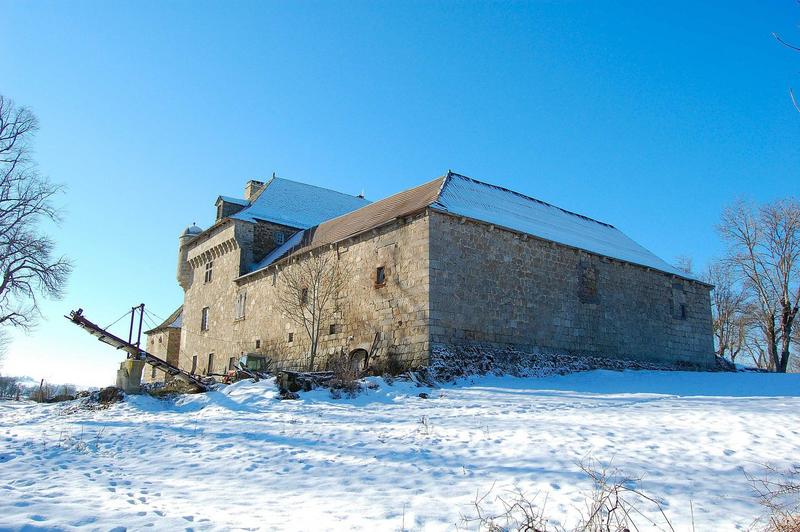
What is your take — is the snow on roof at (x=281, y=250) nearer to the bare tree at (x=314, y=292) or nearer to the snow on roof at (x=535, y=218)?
the bare tree at (x=314, y=292)

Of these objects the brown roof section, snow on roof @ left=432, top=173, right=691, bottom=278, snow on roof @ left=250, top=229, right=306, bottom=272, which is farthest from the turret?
snow on roof @ left=432, top=173, right=691, bottom=278

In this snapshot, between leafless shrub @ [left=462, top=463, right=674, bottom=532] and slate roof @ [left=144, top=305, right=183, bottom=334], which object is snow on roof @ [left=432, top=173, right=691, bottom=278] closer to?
leafless shrub @ [left=462, top=463, right=674, bottom=532]

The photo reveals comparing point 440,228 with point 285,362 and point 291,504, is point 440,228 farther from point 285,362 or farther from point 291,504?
point 291,504

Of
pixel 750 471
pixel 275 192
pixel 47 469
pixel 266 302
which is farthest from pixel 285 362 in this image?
pixel 750 471

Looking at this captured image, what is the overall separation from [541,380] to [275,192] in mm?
20073

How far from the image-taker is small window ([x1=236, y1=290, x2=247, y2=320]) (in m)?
28.5

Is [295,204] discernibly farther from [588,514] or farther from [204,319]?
[588,514]

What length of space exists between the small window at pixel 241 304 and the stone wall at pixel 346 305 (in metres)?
0.19

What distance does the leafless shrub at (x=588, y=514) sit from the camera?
18.4ft

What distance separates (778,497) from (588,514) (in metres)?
2.26

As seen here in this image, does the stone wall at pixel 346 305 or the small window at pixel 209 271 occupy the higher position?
the small window at pixel 209 271

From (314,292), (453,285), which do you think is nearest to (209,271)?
(314,292)

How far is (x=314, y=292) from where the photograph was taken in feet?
72.6

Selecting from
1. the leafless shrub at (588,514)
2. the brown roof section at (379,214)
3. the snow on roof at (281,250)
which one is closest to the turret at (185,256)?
the snow on roof at (281,250)
